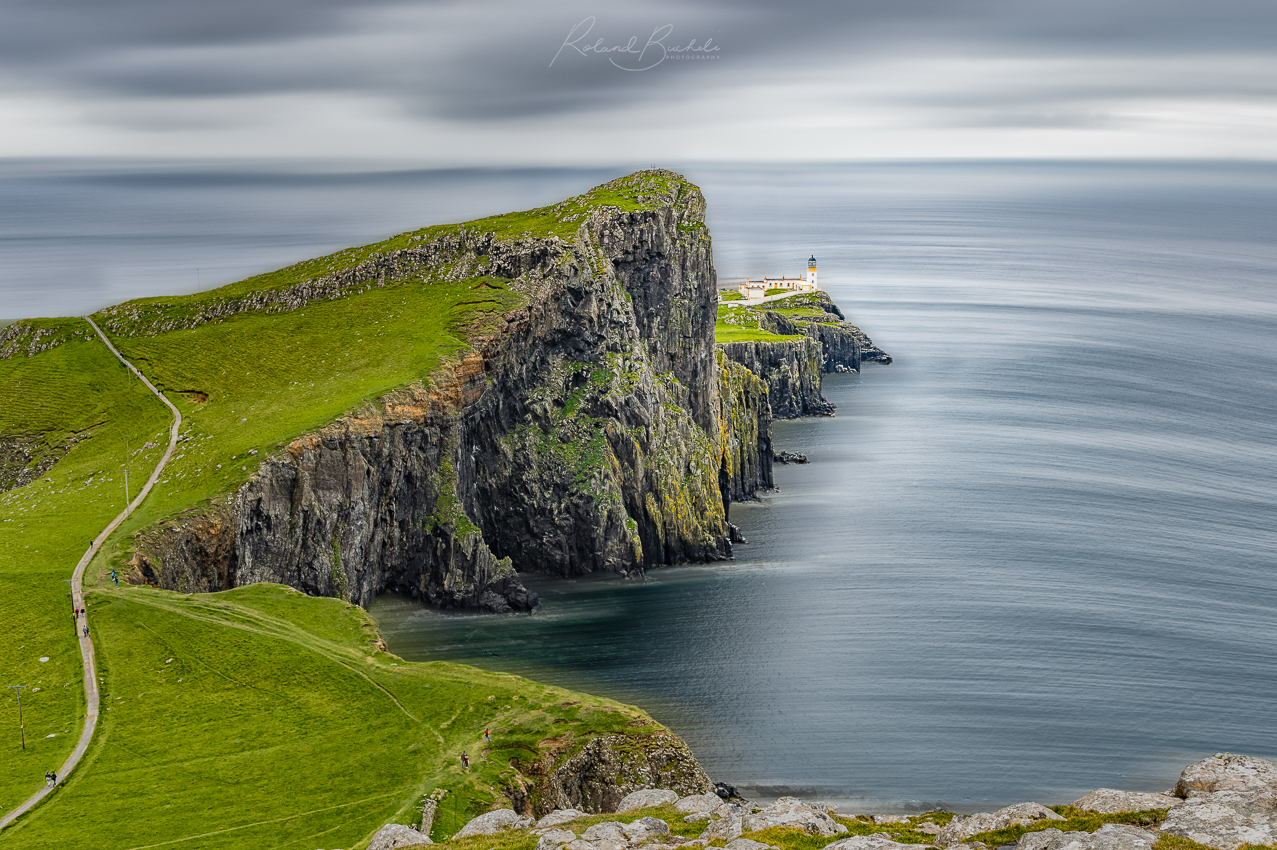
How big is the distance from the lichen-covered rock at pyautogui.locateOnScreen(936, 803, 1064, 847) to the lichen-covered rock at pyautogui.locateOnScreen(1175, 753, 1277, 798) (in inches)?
244

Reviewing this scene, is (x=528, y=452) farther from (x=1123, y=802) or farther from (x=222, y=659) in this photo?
(x=1123, y=802)

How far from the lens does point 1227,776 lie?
47281 millimetres

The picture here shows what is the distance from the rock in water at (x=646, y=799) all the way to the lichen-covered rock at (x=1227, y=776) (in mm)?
25309

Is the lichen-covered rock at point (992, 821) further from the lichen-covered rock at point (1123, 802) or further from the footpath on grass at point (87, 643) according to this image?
the footpath on grass at point (87, 643)

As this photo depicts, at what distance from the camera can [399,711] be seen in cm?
7344

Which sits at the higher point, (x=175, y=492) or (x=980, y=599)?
(x=175, y=492)

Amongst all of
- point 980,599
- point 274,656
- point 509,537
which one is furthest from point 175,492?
point 980,599

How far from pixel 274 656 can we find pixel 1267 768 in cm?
6230

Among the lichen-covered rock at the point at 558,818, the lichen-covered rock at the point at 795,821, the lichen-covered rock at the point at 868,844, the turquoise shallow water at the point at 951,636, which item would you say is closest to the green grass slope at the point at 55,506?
the turquoise shallow water at the point at 951,636

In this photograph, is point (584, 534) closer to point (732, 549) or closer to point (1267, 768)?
point (732, 549)

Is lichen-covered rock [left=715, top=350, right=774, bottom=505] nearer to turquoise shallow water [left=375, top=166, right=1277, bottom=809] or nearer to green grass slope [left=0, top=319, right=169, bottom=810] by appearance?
turquoise shallow water [left=375, top=166, right=1277, bottom=809]

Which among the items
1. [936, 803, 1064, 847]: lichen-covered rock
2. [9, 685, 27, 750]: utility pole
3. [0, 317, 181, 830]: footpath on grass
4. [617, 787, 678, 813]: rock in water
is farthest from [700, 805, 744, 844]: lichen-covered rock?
[9, 685, 27, 750]: utility pole

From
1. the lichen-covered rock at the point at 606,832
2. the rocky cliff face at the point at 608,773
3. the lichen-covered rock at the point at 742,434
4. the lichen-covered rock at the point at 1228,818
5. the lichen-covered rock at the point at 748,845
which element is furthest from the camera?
the lichen-covered rock at the point at 742,434

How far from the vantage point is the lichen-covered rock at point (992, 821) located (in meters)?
45.6
